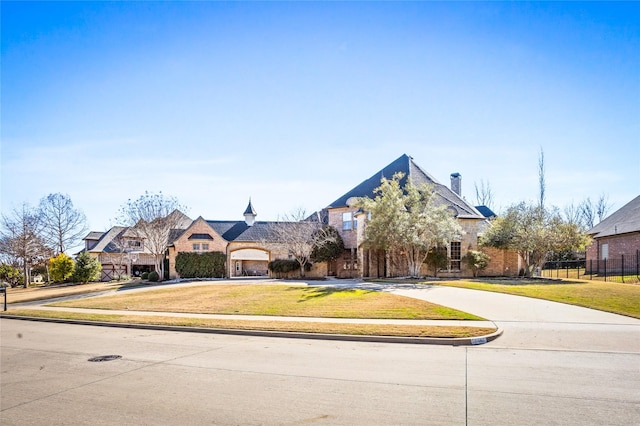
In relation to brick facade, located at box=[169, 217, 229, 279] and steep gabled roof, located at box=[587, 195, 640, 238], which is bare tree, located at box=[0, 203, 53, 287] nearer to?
brick facade, located at box=[169, 217, 229, 279]

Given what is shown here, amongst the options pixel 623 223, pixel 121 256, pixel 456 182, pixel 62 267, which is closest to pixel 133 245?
pixel 121 256

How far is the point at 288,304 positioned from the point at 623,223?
1206 inches

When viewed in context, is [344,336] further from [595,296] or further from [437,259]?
[437,259]

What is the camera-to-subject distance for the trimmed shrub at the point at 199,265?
42250 millimetres

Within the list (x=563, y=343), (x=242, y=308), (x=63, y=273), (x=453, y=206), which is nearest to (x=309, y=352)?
(x=563, y=343)

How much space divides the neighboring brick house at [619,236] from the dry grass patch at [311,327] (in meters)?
25.1

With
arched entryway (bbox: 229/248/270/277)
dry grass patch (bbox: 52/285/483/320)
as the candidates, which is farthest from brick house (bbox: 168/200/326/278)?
dry grass patch (bbox: 52/285/483/320)

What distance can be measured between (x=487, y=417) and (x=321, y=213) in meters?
37.0

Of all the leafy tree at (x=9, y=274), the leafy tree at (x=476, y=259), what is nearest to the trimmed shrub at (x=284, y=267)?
the leafy tree at (x=476, y=259)

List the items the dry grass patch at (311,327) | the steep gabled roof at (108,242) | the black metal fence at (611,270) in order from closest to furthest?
the dry grass patch at (311,327)
the black metal fence at (611,270)
the steep gabled roof at (108,242)

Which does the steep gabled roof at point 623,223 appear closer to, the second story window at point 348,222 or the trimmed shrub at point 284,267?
the second story window at point 348,222

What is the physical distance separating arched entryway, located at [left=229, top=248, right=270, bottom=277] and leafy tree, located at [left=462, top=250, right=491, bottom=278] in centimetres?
1932

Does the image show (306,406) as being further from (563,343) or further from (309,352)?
(563,343)

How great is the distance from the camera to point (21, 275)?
5462cm
